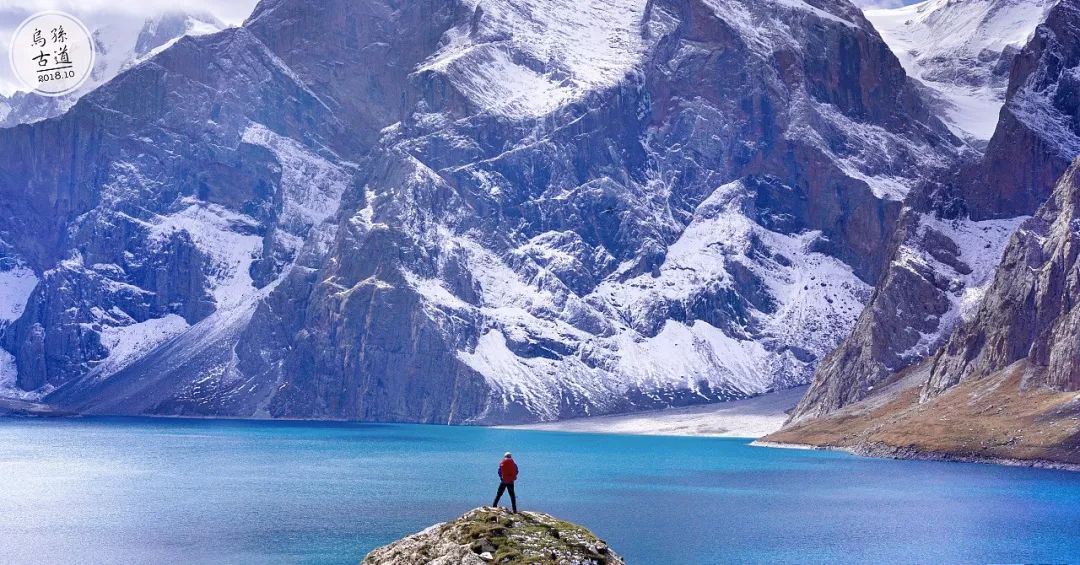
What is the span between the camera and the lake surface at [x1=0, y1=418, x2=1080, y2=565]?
347 feet

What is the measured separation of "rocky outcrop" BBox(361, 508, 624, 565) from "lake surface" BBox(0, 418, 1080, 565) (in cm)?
4049

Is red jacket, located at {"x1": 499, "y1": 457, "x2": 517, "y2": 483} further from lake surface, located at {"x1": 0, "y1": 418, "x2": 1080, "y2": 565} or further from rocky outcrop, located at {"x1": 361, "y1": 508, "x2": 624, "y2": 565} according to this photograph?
lake surface, located at {"x1": 0, "y1": 418, "x2": 1080, "y2": 565}

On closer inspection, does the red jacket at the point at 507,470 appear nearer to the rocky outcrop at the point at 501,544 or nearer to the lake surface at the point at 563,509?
the rocky outcrop at the point at 501,544

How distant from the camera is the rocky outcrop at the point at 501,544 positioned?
56.3 m

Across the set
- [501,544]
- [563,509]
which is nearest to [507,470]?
[501,544]

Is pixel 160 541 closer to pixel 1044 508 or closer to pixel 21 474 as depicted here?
pixel 21 474

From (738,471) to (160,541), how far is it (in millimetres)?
98163

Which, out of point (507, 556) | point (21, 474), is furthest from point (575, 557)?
point (21, 474)

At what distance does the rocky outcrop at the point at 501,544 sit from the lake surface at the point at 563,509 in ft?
133

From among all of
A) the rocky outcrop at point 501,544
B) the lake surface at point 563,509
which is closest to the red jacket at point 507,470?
the rocky outcrop at point 501,544

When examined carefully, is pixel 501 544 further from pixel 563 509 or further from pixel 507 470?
pixel 563 509

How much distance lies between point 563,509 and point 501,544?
244 ft

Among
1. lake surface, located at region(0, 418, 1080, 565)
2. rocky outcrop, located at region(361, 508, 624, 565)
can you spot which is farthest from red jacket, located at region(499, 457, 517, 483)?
lake surface, located at region(0, 418, 1080, 565)

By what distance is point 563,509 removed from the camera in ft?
428
